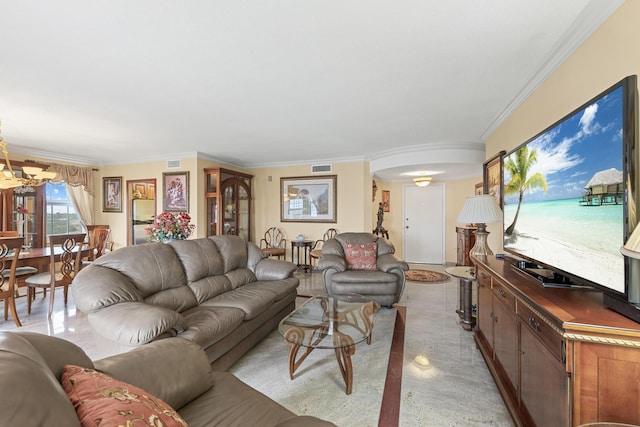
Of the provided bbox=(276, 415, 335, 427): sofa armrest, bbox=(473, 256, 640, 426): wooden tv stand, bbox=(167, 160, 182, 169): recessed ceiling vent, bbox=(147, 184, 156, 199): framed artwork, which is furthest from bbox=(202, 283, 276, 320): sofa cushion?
bbox=(147, 184, 156, 199): framed artwork

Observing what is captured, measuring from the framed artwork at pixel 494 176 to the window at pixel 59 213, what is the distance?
7507 mm

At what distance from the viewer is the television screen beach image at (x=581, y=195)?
3.96ft

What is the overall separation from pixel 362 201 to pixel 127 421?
4974 mm

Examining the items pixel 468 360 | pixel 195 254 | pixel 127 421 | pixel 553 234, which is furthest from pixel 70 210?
pixel 553 234

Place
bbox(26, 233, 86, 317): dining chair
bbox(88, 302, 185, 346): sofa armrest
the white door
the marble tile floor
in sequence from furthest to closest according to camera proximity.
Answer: the white door, bbox(26, 233, 86, 317): dining chair, the marble tile floor, bbox(88, 302, 185, 346): sofa armrest

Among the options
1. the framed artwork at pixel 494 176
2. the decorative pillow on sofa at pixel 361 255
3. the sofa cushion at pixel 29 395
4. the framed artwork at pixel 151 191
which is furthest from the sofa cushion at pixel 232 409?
the framed artwork at pixel 151 191

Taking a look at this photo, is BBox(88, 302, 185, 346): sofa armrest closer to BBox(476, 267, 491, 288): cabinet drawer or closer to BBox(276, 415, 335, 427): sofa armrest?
BBox(276, 415, 335, 427): sofa armrest

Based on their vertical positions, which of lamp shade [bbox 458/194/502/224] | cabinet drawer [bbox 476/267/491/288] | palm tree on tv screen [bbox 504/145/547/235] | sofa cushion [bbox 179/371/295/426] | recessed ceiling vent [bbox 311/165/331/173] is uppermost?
recessed ceiling vent [bbox 311/165/331/173]

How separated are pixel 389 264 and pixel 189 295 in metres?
2.43

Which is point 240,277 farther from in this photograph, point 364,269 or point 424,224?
point 424,224

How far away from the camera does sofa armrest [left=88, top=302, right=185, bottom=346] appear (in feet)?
5.24

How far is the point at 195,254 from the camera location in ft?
8.71

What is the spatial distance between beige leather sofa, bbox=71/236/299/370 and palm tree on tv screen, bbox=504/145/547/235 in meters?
2.35

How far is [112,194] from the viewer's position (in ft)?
19.2
